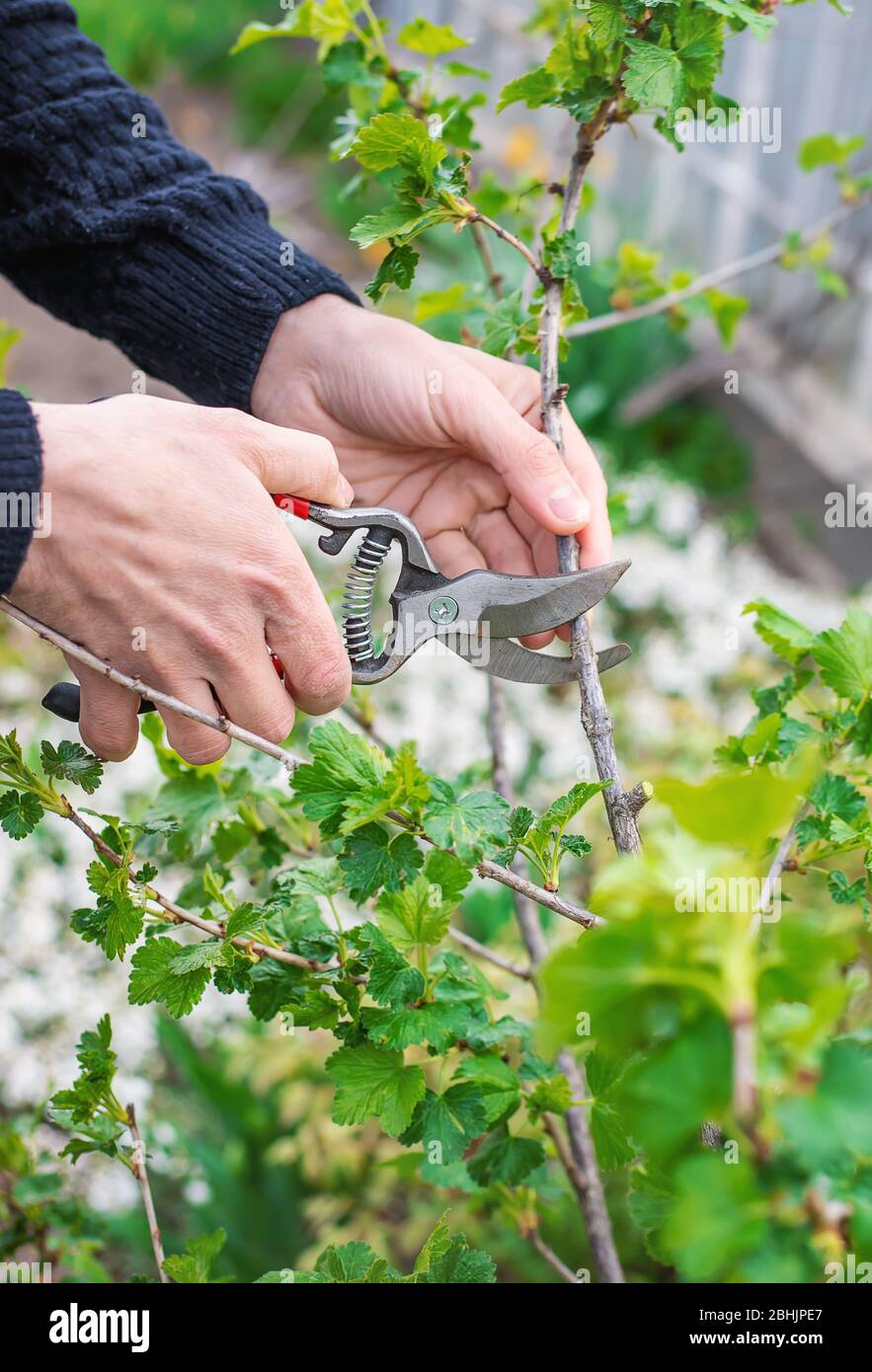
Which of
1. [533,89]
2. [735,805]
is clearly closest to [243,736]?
[735,805]

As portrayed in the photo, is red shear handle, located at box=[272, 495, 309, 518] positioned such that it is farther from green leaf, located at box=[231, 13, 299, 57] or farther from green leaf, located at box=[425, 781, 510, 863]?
green leaf, located at box=[231, 13, 299, 57]

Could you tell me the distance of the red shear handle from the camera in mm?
1123

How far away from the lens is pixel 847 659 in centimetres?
100

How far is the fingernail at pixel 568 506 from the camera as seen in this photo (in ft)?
3.71

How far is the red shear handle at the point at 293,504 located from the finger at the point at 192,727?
194mm

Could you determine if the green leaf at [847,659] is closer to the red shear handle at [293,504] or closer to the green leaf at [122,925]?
the red shear handle at [293,504]

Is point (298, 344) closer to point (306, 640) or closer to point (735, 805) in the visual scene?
→ point (306, 640)

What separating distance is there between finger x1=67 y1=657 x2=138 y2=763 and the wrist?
0.47 metres

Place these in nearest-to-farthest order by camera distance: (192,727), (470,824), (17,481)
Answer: (470,824) → (17,481) → (192,727)

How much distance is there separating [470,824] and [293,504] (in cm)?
43

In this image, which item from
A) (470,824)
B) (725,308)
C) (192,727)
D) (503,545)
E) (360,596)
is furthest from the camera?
(725,308)

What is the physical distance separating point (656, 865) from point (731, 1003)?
0.07 metres

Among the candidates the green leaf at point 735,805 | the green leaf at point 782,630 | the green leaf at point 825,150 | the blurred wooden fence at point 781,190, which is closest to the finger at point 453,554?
the green leaf at point 782,630
